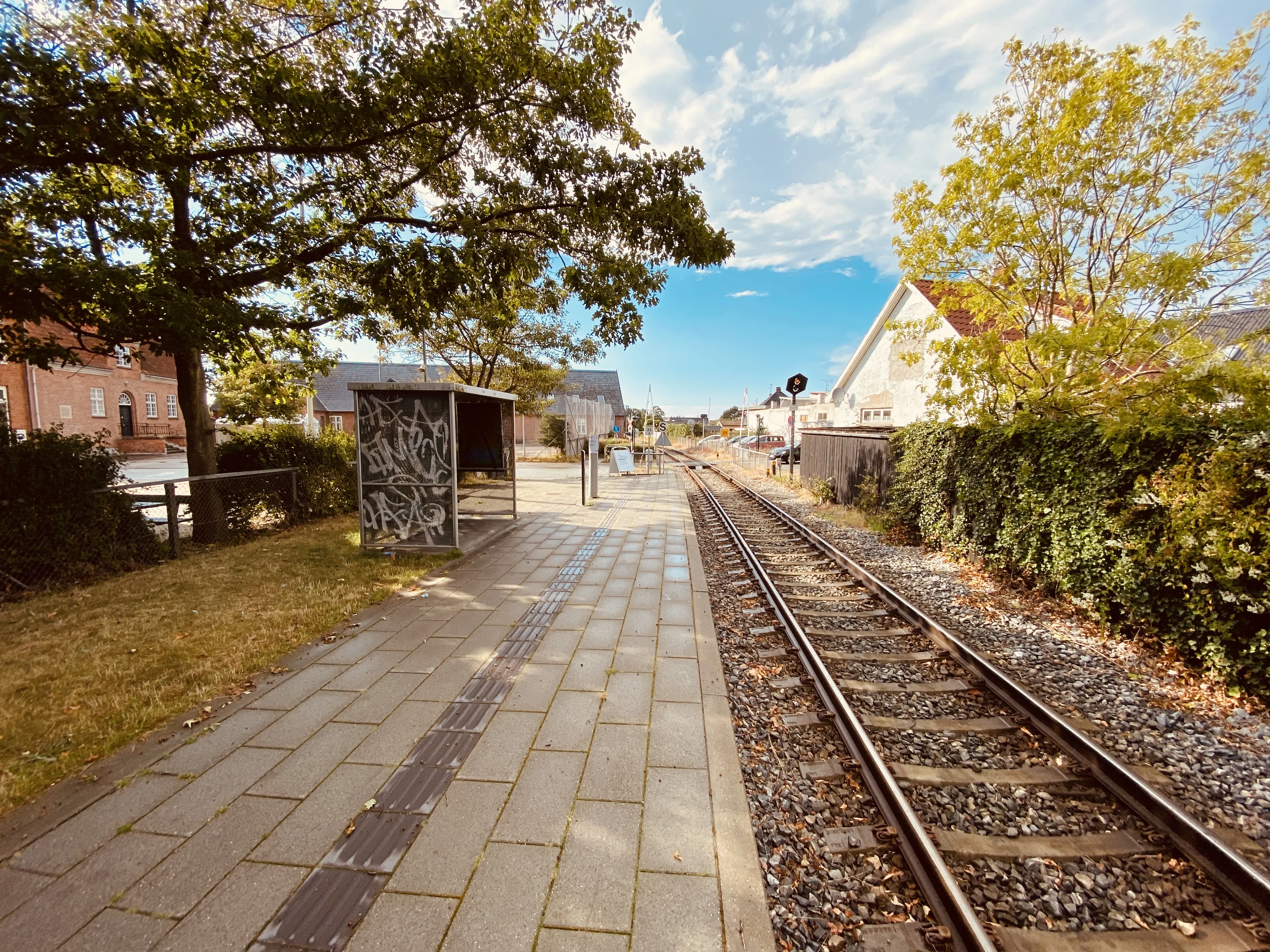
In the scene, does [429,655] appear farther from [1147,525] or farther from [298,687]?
[1147,525]

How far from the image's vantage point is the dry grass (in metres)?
3.02

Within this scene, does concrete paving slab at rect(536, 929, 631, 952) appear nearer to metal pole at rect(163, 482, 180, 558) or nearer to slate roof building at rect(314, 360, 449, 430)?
metal pole at rect(163, 482, 180, 558)

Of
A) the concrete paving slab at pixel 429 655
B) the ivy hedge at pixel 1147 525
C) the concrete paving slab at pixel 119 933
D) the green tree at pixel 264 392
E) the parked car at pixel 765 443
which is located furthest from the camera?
the parked car at pixel 765 443

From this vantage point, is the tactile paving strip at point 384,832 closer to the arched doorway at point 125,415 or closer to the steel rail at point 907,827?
the steel rail at point 907,827

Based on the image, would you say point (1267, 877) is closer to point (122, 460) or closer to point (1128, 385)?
point (1128, 385)

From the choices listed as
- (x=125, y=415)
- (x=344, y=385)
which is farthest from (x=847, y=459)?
(x=344, y=385)

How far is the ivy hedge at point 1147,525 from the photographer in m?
3.53

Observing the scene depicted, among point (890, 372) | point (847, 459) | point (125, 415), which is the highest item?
point (890, 372)

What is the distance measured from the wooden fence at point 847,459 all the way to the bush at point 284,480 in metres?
10.9

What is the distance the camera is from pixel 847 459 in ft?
39.9

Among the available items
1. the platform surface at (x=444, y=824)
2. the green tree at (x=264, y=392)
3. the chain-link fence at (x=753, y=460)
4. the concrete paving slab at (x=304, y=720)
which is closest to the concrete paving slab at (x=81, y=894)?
the platform surface at (x=444, y=824)

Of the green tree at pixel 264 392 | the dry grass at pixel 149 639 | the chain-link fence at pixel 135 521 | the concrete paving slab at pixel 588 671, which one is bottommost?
the concrete paving slab at pixel 588 671

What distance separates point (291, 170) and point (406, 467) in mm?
4641

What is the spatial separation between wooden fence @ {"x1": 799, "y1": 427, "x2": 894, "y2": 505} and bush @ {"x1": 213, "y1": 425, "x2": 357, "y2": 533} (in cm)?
1093
